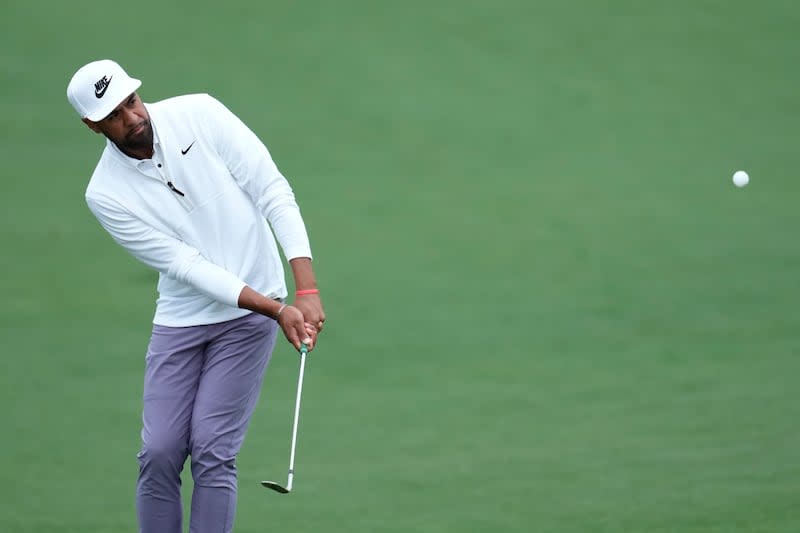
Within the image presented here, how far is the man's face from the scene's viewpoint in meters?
3.86

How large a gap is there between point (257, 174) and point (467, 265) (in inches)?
141

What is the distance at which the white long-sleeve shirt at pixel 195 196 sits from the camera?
395 cm

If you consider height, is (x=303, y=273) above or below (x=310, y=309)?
above

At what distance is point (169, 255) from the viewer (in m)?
3.93

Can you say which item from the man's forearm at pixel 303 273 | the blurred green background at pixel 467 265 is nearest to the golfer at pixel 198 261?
the man's forearm at pixel 303 273

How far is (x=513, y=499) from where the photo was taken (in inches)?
201

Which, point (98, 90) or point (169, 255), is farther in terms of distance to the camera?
point (169, 255)

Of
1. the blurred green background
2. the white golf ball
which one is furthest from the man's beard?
the white golf ball

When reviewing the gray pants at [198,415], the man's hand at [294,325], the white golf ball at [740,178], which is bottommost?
the gray pants at [198,415]

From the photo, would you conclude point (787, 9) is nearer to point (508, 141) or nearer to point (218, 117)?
point (508, 141)

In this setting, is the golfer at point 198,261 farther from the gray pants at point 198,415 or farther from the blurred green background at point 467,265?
the blurred green background at point 467,265

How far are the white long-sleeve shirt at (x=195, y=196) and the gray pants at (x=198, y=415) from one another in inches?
6.5

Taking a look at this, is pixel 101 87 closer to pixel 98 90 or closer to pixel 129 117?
pixel 98 90

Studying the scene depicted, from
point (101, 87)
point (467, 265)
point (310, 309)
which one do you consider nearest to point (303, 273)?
point (310, 309)
